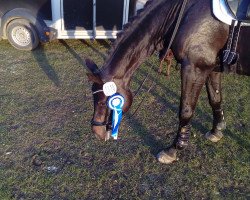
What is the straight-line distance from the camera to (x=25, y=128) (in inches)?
170

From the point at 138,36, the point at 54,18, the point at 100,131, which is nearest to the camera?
the point at 138,36

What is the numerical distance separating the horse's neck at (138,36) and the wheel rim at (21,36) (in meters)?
4.15

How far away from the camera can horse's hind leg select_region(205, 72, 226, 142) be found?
3.89 m

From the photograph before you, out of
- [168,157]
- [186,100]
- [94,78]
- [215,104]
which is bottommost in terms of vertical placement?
[168,157]

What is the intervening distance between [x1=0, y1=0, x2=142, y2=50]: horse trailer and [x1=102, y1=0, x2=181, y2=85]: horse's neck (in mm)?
3777

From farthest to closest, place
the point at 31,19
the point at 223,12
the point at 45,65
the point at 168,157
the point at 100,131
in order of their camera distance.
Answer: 1. the point at 31,19
2. the point at 45,65
3. the point at 168,157
4. the point at 100,131
5. the point at 223,12

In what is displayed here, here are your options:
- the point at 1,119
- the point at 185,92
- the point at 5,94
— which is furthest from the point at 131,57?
the point at 5,94

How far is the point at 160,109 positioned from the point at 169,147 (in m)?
1.14

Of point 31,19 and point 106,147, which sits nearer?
point 106,147

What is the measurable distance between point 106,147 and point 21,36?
12.5 ft

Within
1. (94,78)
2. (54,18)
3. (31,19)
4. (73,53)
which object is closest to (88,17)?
(54,18)

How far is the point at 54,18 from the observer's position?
6699 millimetres

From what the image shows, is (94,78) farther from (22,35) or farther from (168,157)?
(22,35)

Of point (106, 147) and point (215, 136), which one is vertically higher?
point (215, 136)
